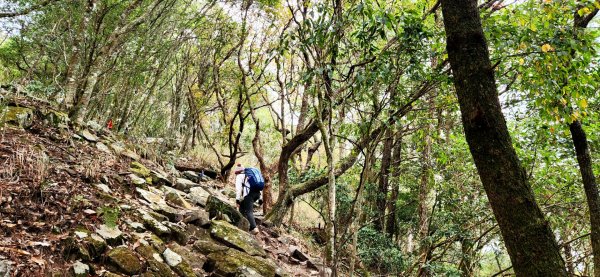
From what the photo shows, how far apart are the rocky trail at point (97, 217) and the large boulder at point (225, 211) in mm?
20

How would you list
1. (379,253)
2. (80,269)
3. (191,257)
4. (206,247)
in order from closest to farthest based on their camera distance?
(80,269)
(191,257)
(206,247)
(379,253)

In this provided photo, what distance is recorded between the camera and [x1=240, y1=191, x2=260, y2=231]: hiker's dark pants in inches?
344

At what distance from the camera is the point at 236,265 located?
5.89 metres

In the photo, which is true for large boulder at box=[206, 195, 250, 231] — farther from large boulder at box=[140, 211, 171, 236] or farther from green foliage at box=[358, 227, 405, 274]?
green foliage at box=[358, 227, 405, 274]

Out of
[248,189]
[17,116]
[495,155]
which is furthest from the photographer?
[248,189]

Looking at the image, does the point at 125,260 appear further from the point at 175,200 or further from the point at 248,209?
the point at 248,209

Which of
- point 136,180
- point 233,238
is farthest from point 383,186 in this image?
point 136,180

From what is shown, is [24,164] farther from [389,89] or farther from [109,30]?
[109,30]

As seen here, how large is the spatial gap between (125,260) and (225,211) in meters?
3.58

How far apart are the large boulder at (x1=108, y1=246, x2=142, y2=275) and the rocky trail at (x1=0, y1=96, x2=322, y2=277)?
1 cm

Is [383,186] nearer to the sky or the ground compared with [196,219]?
nearer to the sky

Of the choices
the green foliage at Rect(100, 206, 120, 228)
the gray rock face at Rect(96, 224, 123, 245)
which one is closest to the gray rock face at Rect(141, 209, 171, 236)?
the green foliage at Rect(100, 206, 120, 228)

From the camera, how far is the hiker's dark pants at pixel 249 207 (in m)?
8.73

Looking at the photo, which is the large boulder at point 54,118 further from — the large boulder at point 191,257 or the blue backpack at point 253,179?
the blue backpack at point 253,179
